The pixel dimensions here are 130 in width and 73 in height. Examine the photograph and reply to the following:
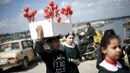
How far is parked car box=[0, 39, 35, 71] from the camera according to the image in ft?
31.4

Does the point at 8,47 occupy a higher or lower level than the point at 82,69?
higher

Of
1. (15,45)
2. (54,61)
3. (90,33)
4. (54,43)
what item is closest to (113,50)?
(54,43)

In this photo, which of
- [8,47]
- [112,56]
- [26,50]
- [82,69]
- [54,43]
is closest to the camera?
[112,56]

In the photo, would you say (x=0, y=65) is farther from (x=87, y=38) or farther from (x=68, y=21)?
(x=68, y=21)

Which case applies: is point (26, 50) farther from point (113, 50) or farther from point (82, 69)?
point (113, 50)

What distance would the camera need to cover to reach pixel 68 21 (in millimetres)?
25641

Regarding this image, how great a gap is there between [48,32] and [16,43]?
11.9m

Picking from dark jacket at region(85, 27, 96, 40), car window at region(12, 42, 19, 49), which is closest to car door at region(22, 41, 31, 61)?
car window at region(12, 42, 19, 49)

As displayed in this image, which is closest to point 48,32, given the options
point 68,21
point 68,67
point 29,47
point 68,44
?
point 68,21

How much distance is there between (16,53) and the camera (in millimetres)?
9664

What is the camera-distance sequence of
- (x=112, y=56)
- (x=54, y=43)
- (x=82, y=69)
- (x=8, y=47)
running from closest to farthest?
(x=112, y=56) < (x=54, y=43) < (x=82, y=69) < (x=8, y=47)

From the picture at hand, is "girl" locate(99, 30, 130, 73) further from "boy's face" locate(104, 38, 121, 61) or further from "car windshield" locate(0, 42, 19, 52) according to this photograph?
"car windshield" locate(0, 42, 19, 52)

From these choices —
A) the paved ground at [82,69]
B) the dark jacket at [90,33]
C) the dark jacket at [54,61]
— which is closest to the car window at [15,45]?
the paved ground at [82,69]

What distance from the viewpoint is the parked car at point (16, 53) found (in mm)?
9586
